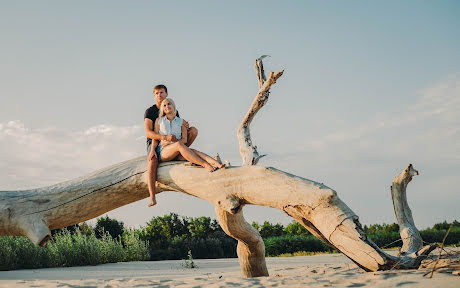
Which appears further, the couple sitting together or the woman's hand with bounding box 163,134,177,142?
the woman's hand with bounding box 163,134,177,142

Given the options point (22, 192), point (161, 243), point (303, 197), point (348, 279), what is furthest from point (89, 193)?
point (161, 243)

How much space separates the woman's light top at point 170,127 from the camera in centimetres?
607

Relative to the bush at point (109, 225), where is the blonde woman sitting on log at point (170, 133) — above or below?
above

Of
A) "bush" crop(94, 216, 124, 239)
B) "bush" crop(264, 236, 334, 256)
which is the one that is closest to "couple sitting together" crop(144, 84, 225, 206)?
"bush" crop(264, 236, 334, 256)

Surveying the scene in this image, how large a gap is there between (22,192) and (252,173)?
10.8ft

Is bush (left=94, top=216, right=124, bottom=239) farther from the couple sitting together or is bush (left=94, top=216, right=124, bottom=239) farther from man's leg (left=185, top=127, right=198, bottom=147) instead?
man's leg (left=185, top=127, right=198, bottom=147)

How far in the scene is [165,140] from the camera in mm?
5980

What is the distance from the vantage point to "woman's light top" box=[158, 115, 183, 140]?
607 centimetres

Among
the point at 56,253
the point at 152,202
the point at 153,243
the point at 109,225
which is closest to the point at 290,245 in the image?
the point at 153,243

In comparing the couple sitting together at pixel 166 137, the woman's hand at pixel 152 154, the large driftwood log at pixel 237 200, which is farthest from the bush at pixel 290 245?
the woman's hand at pixel 152 154

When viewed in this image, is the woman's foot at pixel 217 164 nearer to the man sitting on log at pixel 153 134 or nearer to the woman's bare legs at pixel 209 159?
the woman's bare legs at pixel 209 159

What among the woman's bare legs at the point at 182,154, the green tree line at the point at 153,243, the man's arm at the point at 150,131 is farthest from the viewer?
the green tree line at the point at 153,243

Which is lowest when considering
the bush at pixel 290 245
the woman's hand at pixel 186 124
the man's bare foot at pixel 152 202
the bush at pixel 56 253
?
the bush at pixel 290 245

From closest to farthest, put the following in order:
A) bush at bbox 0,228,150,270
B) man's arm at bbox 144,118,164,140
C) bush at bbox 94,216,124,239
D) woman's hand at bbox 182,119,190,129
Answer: man's arm at bbox 144,118,164,140
woman's hand at bbox 182,119,190,129
bush at bbox 0,228,150,270
bush at bbox 94,216,124,239
